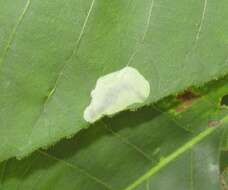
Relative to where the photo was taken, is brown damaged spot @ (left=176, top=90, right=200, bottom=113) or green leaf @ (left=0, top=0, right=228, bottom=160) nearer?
green leaf @ (left=0, top=0, right=228, bottom=160)

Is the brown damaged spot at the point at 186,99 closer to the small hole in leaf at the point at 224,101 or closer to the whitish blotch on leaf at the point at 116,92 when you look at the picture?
the small hole in leaf at the point at 224,101

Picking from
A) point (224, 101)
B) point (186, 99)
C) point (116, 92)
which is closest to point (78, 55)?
point (116, 92)

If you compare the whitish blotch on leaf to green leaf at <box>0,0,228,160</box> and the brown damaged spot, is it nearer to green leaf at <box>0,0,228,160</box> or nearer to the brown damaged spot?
green leaf at <box>0,0,228,160</box>

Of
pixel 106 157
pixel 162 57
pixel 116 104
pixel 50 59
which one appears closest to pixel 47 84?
pixel 50 59

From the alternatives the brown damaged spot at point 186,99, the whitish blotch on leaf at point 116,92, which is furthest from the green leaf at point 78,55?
the brown damaged spot at point 186,99

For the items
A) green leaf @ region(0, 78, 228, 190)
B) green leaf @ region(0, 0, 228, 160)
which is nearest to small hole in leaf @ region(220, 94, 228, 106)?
green leaf @ region(0, 78, 228, 190)

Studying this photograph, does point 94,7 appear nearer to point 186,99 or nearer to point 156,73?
point 156,73
